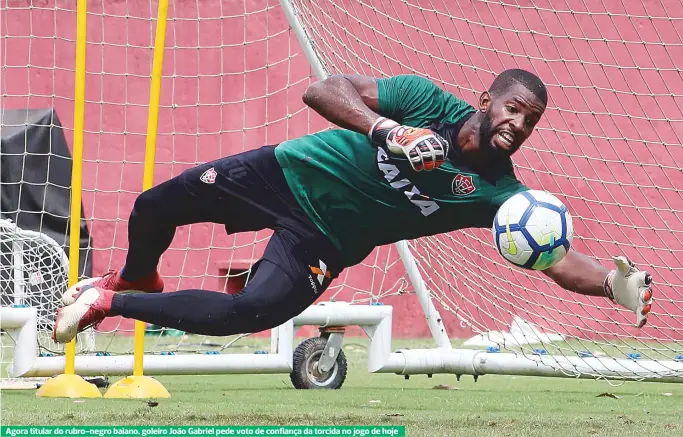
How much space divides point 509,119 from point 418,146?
61 centimetres

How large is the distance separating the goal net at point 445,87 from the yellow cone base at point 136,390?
1441 mm

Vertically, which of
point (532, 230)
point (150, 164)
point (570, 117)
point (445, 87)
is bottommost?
point (532, 230)

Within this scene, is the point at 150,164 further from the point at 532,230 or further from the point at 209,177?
the point at 532,230

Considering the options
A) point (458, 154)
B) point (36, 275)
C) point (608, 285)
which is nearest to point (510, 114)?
point (458, 154)

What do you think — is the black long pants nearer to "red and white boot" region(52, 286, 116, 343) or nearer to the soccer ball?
"red and white boot" region(52, 286, 116, 343)

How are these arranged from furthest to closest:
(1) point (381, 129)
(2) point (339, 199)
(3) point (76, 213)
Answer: (3) point (76, 213) → (2) point (339, 199) → (1) point (381, 129)

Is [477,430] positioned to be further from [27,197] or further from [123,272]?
[27,197]

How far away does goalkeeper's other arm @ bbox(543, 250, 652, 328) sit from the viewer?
196 inches

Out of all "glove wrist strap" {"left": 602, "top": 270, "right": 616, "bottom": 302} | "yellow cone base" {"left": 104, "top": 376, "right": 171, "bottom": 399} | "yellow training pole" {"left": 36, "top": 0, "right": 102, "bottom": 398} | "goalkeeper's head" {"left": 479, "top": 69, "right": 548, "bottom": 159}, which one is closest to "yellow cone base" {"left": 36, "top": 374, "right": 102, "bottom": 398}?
"yellow training pole" {"left": 36, "top": 0, "right": 102, "bottom": 398}

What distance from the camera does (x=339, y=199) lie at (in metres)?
5.15

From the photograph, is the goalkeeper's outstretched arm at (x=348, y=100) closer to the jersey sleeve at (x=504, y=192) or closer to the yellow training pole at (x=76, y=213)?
the jersey sleeve at (x=504, y=192)

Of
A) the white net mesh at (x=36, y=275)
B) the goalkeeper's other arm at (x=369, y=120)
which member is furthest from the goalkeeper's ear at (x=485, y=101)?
the white net mesh at (x=36, y=275)

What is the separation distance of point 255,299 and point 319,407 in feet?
4.48

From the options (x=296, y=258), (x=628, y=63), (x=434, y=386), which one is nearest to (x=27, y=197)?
(x=434, y=386)
